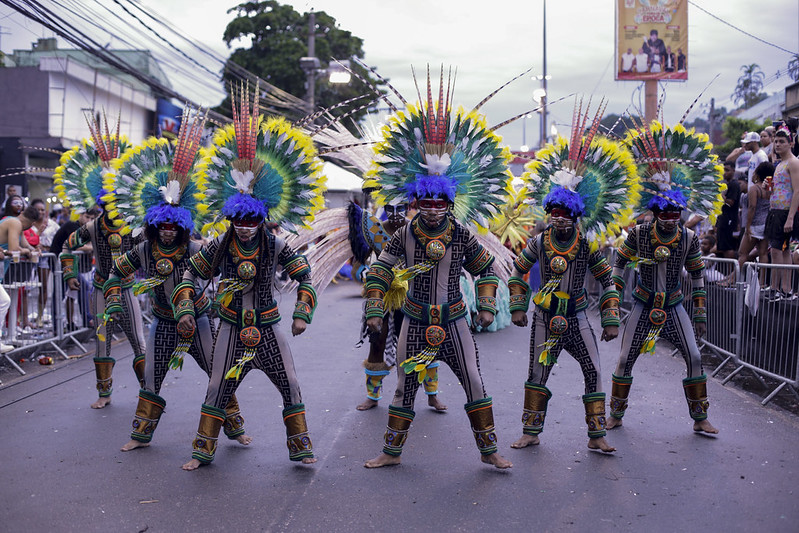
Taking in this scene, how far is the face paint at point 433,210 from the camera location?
17.9ft

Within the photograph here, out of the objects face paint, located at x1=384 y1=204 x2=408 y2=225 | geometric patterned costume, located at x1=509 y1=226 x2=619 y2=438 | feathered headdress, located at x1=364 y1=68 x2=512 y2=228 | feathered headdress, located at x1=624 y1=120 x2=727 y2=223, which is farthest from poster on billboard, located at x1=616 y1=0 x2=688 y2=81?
feathered headdress, located at x1=364 y1=68 x2=512 y2=228

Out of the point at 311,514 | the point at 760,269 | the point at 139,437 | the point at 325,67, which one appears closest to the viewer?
the point at 311,514

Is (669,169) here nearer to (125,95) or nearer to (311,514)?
(311,514)

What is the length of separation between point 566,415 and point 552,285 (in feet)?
5.49

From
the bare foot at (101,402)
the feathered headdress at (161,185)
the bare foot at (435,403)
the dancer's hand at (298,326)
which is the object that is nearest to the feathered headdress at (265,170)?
the feathered headdress at (161,185)

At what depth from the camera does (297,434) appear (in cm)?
552

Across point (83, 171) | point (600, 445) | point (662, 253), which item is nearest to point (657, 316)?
point (662, 253)

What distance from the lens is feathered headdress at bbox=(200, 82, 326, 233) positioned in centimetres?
551

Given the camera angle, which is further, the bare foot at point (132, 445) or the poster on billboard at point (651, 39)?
the poster on billboard at point (651, 39)

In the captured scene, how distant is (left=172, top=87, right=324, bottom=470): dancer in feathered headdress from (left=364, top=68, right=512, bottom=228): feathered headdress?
1.77 ft

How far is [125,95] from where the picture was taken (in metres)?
28.9

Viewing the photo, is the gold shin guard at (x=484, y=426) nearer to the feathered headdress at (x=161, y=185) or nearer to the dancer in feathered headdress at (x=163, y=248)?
the dancer in feathered headdress at (x=163, y=248)

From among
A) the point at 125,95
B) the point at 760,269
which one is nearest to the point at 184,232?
the point at 760,269

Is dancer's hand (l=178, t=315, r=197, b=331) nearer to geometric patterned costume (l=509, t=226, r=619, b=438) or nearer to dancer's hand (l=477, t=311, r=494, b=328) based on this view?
dancer's hand (l=477, t=311, r=494, b=328)
